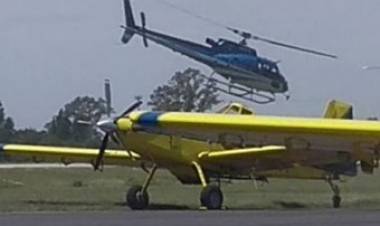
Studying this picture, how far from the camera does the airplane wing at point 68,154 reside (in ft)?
→ 112

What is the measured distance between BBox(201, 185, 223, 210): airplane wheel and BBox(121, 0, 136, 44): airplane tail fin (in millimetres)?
33027

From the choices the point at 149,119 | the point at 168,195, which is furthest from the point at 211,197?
the point at 168,195

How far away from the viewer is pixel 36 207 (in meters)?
27.3

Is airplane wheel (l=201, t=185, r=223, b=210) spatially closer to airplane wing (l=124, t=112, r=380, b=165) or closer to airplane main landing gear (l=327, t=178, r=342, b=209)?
airplane wing (l=124, t=112, r=380, b=165)

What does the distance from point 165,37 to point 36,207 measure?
35754 millimetres

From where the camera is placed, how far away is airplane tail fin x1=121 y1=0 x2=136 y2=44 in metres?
63.0

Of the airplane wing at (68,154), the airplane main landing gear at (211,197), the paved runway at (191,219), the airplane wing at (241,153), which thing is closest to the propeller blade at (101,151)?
the airplane wing at (68,154)

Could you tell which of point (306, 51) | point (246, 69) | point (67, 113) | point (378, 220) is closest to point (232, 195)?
point (378, 220)

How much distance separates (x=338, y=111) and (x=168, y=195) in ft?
20.5

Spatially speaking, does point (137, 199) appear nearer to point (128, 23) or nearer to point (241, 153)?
point (241, 153)

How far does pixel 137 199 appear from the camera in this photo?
100ft

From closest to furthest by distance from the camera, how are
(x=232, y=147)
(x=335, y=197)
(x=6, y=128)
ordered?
1. (x=232, y=147)
2. (x=335, y=197)
3. (x=6, y=128)

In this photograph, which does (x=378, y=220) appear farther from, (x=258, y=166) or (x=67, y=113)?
(x=67, y=113)

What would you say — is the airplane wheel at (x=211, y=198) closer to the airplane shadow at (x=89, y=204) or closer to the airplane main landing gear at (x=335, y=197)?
the airplane shadow at (x=89, y=204)
